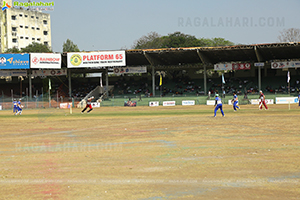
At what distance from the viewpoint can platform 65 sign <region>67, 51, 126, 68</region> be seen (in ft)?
193

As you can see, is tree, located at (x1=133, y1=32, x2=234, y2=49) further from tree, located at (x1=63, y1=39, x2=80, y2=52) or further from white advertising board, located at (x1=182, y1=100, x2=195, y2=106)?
white advertising board, located at (x1=182, y1=100, x2=195, y2=106)

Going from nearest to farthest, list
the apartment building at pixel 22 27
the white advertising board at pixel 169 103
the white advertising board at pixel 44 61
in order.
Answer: the white advertising board at pixel 169 103 → the white advertising board at pixel 44 61 → the apartment building at pixel 22 27

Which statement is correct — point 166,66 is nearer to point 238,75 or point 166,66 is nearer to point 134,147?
point 238,75

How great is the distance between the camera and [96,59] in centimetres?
5891

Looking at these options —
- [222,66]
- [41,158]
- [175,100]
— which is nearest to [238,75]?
[222,66]

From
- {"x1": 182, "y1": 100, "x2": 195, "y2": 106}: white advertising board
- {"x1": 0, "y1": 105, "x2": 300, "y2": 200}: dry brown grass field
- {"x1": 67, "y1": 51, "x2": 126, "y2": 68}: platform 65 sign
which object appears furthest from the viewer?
{"x1": 67, "y1": 51, "x2": 126, "y2": 68}: platform 65 sign

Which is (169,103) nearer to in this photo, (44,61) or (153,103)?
(153,103)

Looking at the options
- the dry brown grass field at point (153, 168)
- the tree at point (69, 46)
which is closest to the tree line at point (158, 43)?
the tree at point (69, 46)

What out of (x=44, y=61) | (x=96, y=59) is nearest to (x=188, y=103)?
(x=96, y=59)

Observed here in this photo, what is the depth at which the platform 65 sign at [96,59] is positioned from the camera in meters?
58.8

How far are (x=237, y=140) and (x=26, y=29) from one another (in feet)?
377

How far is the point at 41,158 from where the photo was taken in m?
10.7

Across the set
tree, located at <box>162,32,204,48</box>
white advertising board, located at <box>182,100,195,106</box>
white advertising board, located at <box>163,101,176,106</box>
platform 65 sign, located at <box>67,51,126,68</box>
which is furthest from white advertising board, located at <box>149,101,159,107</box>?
tree, located at <box>162,32,204,48</box>

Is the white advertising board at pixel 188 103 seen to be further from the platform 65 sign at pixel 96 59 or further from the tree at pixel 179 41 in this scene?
the tree at pixel 179 41
